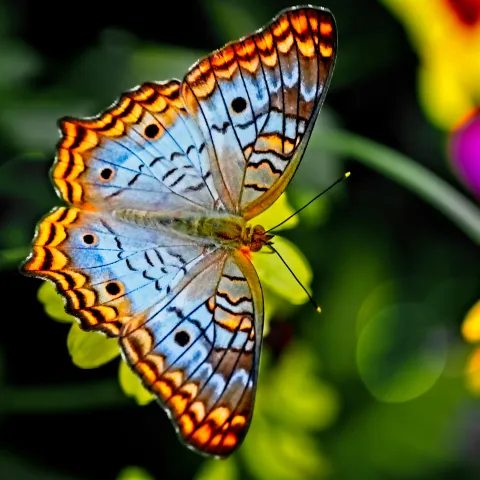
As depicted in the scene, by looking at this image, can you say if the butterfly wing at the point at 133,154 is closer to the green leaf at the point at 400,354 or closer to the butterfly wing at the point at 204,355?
the butterfly wing at the point at 204,355

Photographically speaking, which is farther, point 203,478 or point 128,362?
point 203,478

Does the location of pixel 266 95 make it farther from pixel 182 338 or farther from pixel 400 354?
pixel 400 354

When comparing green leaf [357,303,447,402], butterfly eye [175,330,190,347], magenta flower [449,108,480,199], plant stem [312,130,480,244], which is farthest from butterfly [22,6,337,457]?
green leaf [357,303,447,402]

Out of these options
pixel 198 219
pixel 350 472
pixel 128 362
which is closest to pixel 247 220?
pixel 198 219

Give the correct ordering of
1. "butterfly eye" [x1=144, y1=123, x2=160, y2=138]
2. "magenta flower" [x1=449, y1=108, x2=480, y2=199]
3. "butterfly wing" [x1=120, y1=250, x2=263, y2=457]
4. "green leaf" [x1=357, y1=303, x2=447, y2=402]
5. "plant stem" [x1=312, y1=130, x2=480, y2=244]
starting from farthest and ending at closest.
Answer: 1. "green leaf" [x1=357, y1=303, x2=447, y2=402]
2. "magenta flower" [x1=449, y1=108, x2=480, y2=199]
3. "plant stem" [x1=312, y1=130, x2=480, y2=244]
4. "butterfly eye" [x1=144, y1=123, x2=160, y2=138]
5. "butterfly wing" [x1=120, y1=250, x2=263, y2=457]

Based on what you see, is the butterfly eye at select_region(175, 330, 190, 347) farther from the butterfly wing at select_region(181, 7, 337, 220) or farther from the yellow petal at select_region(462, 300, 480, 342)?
the yellow petal at select_region(462, 300, 480, 342)

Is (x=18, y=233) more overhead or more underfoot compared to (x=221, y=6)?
more underfoot

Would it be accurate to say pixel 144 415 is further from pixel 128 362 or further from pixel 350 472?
pixel 128 362

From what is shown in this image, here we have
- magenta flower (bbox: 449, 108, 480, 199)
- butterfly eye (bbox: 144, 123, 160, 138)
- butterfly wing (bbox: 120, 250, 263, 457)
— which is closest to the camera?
butterfly wing (bbox: 120, 250, 263, 457)
